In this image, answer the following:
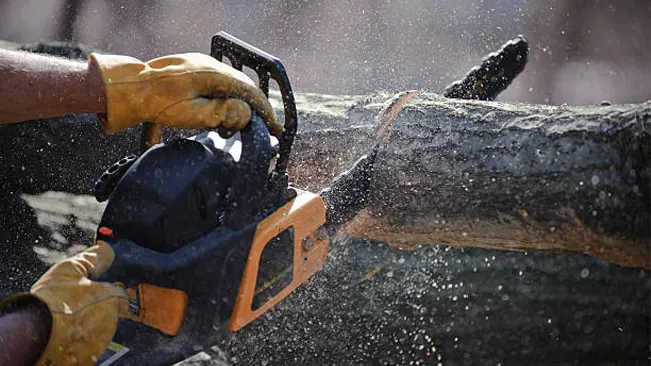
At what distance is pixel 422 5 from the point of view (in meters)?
5.53

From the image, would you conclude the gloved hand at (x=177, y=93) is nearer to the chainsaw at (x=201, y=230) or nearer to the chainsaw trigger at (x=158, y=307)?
the chainsaw at (x=201, y=230)

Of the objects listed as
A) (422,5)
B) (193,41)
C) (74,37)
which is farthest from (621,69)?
(74,37)

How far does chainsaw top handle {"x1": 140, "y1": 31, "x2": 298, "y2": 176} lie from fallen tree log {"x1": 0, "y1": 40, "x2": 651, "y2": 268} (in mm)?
513

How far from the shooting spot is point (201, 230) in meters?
1.80

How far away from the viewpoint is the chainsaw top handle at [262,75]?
74.2 inches

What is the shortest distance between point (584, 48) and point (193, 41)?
120 inches

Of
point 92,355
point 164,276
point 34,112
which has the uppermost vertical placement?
point 34,112

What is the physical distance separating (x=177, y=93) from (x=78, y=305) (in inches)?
24.2

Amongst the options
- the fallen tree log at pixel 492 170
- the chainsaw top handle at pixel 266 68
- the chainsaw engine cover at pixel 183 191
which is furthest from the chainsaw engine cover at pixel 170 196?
the fallen tree log at pixel 492 170

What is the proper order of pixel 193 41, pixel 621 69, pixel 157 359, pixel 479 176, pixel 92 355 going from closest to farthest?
pixel 92 355 < pixel 157 359 < pixel 479 176 < pixel 621 69 < pixel 193 41

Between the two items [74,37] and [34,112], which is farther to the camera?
[74,37]

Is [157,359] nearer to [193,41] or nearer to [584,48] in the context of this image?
[193,41]

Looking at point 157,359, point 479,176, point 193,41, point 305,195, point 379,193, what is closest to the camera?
point 157,359

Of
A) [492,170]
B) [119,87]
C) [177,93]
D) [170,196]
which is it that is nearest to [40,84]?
[119,87]
